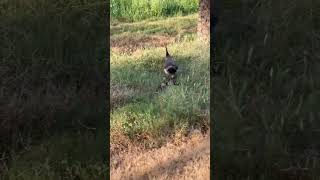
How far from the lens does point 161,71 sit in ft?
15.2

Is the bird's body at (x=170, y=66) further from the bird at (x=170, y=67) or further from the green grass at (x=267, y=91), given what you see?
the green grass at (x=267, y=91)

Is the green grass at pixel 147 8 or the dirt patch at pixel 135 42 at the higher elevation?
the green grass at pixel 147 8

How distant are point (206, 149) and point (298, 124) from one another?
0.73 meters

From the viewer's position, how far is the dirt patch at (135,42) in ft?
15.1

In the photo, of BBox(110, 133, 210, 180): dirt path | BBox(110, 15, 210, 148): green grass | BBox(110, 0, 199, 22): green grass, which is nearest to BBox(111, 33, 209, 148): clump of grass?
BBox(110, 15, 210, 148): green grass

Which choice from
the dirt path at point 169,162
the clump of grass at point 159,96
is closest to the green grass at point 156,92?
the clump of grass at point 159,96

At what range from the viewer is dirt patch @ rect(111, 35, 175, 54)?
4.61 metres

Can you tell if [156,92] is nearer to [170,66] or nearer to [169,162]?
[170,66]

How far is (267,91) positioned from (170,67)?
80cm

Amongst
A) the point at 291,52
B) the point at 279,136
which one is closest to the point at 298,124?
the point at 279,136

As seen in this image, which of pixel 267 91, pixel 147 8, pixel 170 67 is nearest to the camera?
Answer: pixel 267 91

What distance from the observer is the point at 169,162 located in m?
4.46

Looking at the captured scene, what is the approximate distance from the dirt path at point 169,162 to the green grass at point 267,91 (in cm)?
16

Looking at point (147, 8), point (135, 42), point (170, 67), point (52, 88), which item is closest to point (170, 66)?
point (170, 67)
